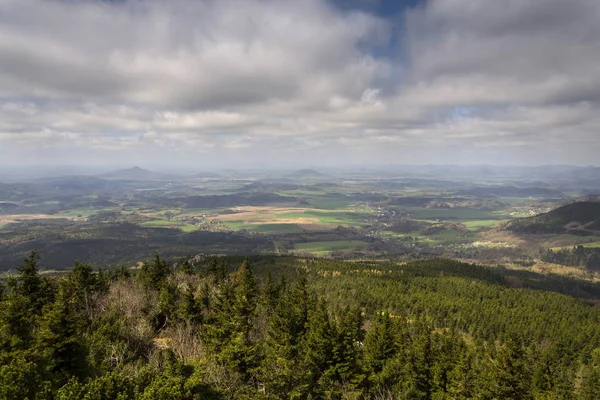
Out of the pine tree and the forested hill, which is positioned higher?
the pine tree

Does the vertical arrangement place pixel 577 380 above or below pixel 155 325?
below

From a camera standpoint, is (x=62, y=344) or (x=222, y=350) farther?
(x=222, y=350)

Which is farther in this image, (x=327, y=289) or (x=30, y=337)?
(x=327, y=289)

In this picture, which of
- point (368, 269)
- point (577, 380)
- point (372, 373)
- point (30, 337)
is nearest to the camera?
point (30, 337)

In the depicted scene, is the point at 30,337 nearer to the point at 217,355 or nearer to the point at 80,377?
the point at 80,377

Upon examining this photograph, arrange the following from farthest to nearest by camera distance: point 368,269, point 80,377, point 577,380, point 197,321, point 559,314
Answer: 1. point 368,269
2. point 559,314
3. point 577,380
4. point 197,321
5. point 80,377

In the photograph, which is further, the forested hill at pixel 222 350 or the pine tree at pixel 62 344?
the pine tree at pixel 62 344

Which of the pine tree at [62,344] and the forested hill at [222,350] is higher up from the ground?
the pine tree at [62,344]

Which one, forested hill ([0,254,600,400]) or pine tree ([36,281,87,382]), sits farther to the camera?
pine tree ([36,281,87,382])

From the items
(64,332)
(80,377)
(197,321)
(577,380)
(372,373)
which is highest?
(64,332)

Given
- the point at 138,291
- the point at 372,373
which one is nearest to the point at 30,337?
the point at 138,291

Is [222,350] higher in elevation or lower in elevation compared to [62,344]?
lower
